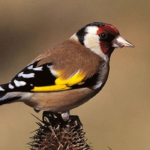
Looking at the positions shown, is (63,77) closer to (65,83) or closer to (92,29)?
(65,83)

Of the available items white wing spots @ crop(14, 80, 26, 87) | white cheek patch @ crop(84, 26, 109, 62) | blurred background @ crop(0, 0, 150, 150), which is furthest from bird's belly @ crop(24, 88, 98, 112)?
blurred background @ crop(0, 0, 150, 150)

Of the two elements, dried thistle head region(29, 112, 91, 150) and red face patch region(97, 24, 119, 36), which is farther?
red face patch region(97, 24, 119, 36)

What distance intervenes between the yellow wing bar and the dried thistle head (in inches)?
8.2

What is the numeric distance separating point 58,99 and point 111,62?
11.5 ft

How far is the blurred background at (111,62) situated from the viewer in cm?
536

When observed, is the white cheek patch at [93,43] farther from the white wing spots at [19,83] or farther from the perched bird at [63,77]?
the white wing spots at [19,83]

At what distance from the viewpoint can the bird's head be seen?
10.0 feet

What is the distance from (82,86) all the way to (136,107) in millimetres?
2952

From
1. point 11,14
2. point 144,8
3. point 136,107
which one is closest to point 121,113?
point 136,107

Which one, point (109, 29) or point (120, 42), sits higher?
point (109, 29)

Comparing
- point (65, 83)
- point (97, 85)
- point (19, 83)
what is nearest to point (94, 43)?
point (97, 85)

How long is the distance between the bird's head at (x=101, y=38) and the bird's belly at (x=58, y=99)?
37cm

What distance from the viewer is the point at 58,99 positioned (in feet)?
9.34

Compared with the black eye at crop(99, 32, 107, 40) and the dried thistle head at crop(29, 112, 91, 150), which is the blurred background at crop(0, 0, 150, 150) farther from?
the dried thistle head at crop(29, 112, 91, 150)
